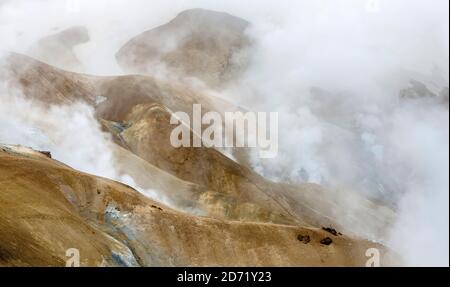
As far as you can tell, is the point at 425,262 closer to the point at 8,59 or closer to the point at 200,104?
the point at 200,104

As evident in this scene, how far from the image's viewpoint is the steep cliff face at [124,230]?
157 ft

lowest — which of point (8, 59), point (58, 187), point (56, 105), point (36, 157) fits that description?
point (58, 187)

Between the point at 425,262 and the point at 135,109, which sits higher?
the point at 135,109

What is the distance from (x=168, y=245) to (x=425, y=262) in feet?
284

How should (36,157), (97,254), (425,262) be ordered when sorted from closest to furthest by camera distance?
(97,254), (36,157), (425,262)

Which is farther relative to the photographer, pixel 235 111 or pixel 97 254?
pixel 235 111

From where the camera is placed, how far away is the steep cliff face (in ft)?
157

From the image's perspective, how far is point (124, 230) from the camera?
202ft

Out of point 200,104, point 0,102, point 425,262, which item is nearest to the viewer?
point 0,102

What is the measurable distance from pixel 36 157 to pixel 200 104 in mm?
88810

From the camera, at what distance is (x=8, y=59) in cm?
11269
